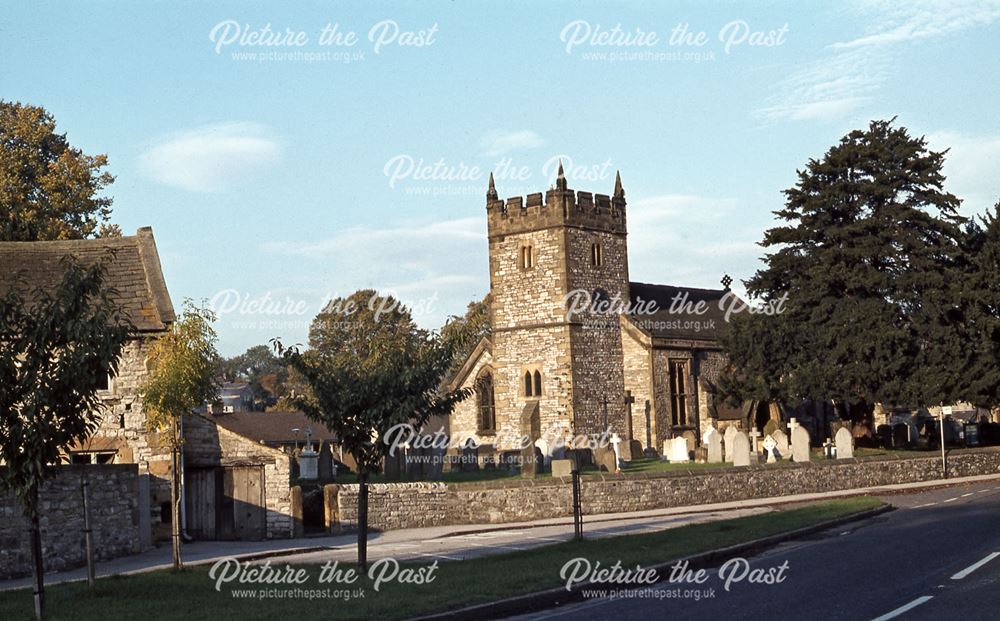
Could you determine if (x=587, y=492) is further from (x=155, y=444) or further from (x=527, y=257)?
(x=527, y=257)

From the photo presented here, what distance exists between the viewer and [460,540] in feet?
Answer: 85.6

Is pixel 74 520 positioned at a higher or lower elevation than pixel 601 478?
higher

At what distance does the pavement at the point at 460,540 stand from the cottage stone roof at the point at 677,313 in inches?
885

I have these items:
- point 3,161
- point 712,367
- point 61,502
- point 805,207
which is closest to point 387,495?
point 61,502

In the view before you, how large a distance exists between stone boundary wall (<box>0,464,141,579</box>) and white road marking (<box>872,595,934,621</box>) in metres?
13.9

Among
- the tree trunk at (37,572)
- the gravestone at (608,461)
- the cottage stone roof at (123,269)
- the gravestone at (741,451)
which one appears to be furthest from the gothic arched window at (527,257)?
the tree trunk at (37,572)

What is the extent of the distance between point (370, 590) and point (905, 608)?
7.36 m

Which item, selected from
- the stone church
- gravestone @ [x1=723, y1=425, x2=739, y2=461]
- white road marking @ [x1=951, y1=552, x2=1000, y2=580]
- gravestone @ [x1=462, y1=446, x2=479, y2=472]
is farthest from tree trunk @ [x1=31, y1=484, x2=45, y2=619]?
the stone church

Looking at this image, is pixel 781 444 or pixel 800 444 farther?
pixel 781 444

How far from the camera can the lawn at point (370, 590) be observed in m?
14.8

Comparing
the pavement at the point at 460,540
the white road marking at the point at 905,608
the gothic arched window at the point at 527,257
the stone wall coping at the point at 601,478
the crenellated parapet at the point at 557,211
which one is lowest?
the pavement at the point at 460,540

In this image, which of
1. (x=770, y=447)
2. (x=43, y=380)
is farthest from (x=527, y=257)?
(x=43, y=380)

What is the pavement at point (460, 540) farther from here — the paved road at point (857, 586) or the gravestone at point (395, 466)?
the gravestone at point (395, 466)

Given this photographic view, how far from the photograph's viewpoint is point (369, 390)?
65.2 ft
